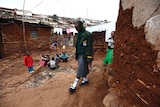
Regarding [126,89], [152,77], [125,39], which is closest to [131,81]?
[126,89]

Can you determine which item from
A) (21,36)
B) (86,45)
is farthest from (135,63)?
(21,36)

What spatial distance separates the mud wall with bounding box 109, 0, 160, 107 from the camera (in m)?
1.37

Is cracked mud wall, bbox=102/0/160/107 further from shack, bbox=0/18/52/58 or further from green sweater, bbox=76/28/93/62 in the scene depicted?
shack, bbox=0/18/52/58

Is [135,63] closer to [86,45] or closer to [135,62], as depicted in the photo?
[135,62]

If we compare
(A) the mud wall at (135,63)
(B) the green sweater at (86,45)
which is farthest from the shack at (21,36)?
(A) the mud wall at (135,63)

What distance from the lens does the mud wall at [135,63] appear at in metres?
1.37

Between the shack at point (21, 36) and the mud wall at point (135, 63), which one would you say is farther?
the shack at point (21, 36)

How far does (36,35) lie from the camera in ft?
41.2

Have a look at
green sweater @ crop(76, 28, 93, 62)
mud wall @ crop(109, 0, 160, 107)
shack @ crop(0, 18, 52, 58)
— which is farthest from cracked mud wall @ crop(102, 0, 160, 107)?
shack @ crop(0, 18, 52, 58)

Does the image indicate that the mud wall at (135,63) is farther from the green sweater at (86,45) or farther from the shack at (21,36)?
the shack at (21,36)

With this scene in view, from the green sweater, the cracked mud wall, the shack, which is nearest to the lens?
the cracked mud wall

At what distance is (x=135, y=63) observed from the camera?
1660 mm

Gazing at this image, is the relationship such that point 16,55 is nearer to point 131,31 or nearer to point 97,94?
point 97,94

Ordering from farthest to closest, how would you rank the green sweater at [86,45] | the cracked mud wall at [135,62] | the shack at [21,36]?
the shack at [21,36] → the green sweater at [86,45] → the cracked mud wall at [135,62]
